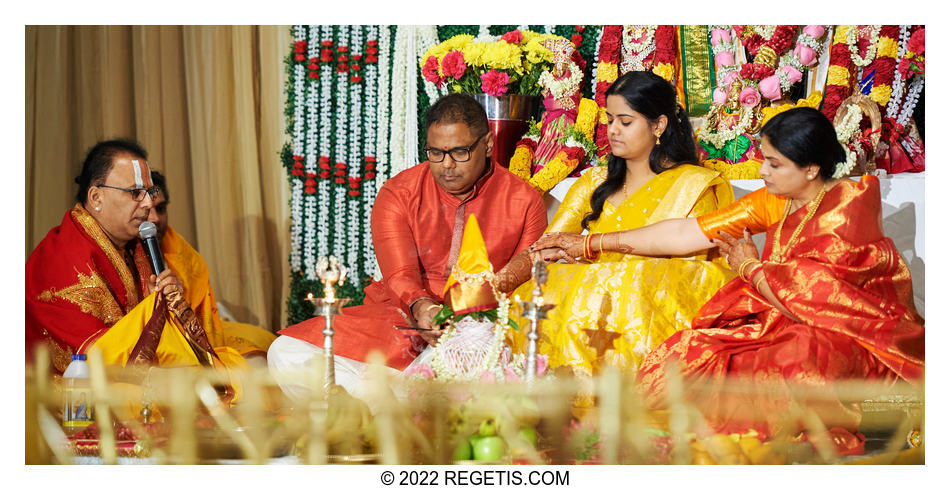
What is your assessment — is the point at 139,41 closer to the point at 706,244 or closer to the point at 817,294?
the point at 706,244

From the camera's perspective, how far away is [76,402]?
3.55 m

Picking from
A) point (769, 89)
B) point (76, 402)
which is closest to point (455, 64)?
point (769, 89)

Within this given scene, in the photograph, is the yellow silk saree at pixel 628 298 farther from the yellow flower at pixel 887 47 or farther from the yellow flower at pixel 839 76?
the yellow flower at pixel 887 47

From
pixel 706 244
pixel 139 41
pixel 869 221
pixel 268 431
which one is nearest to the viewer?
pixel 268 431

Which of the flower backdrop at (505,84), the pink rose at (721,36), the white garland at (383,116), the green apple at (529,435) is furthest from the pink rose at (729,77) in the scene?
the green apple at (529,435)

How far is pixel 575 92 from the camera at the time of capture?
498 cm

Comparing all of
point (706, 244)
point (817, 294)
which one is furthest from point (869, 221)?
point (706, 244)

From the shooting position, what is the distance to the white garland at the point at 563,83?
492 centimetres

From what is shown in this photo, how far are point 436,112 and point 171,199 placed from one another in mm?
2032

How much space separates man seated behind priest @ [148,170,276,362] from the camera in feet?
14.0

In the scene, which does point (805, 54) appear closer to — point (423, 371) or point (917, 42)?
point (917, 42)

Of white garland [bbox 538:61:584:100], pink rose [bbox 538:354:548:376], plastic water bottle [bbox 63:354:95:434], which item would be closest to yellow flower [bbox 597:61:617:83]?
white garland [bbox 538:61:584:100]

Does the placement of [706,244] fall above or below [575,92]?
below

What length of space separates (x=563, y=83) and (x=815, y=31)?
1.30 m
